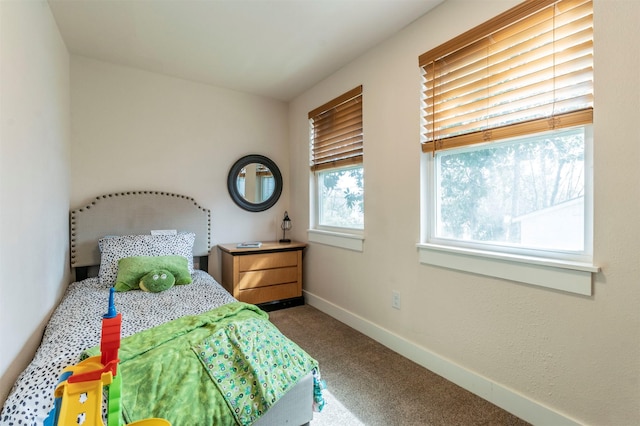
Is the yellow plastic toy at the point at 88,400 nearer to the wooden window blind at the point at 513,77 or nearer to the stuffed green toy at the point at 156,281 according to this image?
the stuffed green toy at the point at 156,281

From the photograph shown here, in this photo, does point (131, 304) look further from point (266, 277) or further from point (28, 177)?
point (266, 277)

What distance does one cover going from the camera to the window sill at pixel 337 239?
2732mm

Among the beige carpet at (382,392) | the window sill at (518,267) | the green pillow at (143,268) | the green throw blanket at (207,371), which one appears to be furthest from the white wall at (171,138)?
the window sill at (518,267)

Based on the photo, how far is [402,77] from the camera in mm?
2270

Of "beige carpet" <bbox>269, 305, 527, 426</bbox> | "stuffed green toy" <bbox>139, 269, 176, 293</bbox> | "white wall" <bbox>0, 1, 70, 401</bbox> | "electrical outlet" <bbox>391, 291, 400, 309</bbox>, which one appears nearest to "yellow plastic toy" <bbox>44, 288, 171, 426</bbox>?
"white wall" <bbox>0, 1, 70, 401</bbox>

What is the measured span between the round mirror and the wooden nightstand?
0.53m

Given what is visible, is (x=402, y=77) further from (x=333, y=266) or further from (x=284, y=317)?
(x=284, y=317)

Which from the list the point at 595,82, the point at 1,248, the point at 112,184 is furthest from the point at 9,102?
the point at 595,82

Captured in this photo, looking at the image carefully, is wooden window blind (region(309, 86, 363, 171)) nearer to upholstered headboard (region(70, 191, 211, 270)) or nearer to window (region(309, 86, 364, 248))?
window (region(309, 86, 364, 248))

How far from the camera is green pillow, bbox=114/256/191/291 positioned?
2320mm

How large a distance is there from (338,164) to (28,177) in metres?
2.21

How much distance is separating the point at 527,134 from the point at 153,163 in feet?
10.1

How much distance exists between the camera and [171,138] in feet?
10.3

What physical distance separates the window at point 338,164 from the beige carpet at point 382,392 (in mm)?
1044
